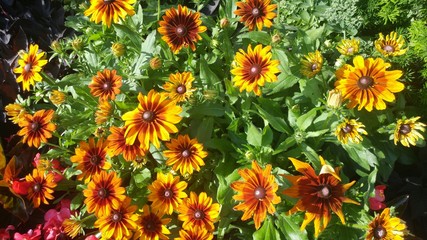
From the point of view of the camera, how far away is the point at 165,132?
1.19 metres

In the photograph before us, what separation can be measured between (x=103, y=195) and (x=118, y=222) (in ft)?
0.27

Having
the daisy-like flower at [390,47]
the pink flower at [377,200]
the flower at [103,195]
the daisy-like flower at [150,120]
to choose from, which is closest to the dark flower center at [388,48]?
the daisy-like flower at [390,47]

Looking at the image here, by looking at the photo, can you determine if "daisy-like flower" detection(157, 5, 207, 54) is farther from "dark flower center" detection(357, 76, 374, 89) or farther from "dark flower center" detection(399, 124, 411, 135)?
"dark flower center" detection(399, 124, 411, 135)

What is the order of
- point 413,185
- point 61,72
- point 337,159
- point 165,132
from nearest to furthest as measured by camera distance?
point 165,132
point 337,159
point 413,185
point 61,72

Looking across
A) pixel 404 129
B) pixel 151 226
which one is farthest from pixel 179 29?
pixel 404 129

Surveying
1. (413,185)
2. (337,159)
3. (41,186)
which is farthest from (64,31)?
(413,185)

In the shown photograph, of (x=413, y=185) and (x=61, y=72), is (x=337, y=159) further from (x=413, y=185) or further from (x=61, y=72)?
(x=61, y=72)

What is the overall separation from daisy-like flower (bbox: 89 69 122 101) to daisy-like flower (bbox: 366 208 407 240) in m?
0.74

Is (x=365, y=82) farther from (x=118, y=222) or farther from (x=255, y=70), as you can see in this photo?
(x=118, y=222)

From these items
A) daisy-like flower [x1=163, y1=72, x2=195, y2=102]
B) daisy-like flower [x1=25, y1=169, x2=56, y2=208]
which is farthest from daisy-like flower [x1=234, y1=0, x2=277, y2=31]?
daisy-like flower [x1=25, y1=169, x2=56, y2=208]

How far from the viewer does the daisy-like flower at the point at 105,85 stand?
1.29m

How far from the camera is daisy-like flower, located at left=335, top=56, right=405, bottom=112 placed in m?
1.21

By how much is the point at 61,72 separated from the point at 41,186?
2.08 feet

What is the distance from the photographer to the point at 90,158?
1361 mm
